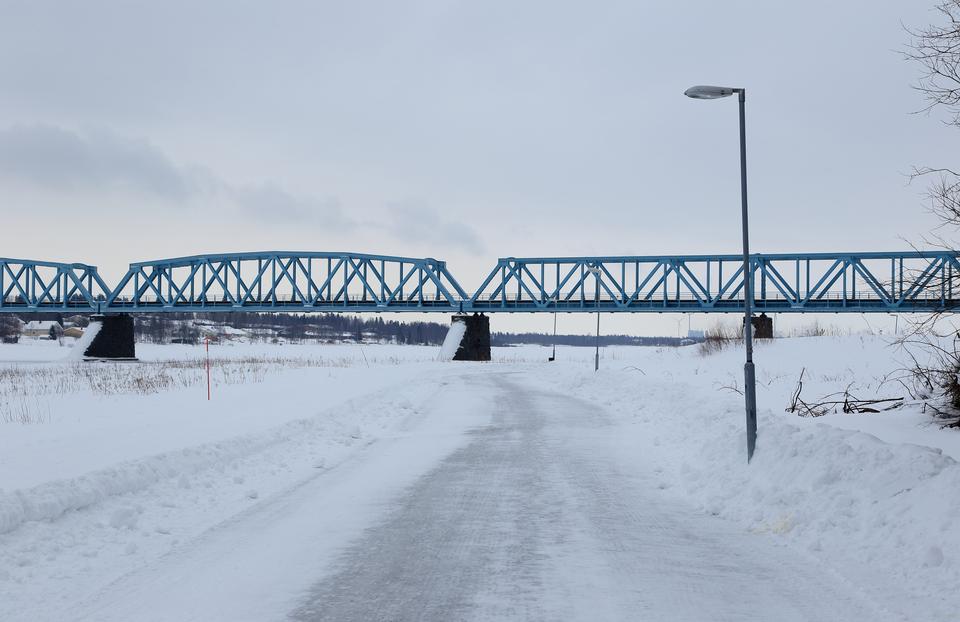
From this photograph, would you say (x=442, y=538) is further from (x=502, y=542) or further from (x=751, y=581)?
(x=751, y=581)

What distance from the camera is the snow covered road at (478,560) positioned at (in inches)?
206

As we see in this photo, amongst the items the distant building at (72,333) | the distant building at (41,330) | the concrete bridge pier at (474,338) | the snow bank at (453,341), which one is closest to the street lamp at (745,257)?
the snow bank at (453,341)

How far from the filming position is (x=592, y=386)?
30094 mm

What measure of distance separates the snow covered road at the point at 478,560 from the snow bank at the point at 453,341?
59.4 meters

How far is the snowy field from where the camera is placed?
18.0 feet

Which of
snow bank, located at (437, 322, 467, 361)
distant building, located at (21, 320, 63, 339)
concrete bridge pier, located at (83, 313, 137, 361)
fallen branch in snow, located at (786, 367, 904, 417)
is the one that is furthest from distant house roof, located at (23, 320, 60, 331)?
fallen branch in snow, located at (786, 367, 904, 417)

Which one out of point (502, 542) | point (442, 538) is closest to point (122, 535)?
point (442, 538)

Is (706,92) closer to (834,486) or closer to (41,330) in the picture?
(834,486)

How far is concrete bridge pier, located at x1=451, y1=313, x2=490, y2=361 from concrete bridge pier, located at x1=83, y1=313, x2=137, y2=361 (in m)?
38.4

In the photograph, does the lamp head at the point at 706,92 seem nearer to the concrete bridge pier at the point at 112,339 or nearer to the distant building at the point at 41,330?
the concrete bridge pier at the point at 112,339

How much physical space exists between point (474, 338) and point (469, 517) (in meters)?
65.8

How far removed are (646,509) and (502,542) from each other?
2.44m

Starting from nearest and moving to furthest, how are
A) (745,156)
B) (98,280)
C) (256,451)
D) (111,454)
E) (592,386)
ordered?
(111,454) < (745,156) < (256,451) < (592,386) < (98,280)

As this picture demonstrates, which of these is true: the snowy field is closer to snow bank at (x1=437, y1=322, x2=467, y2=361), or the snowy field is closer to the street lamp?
the street lamp
